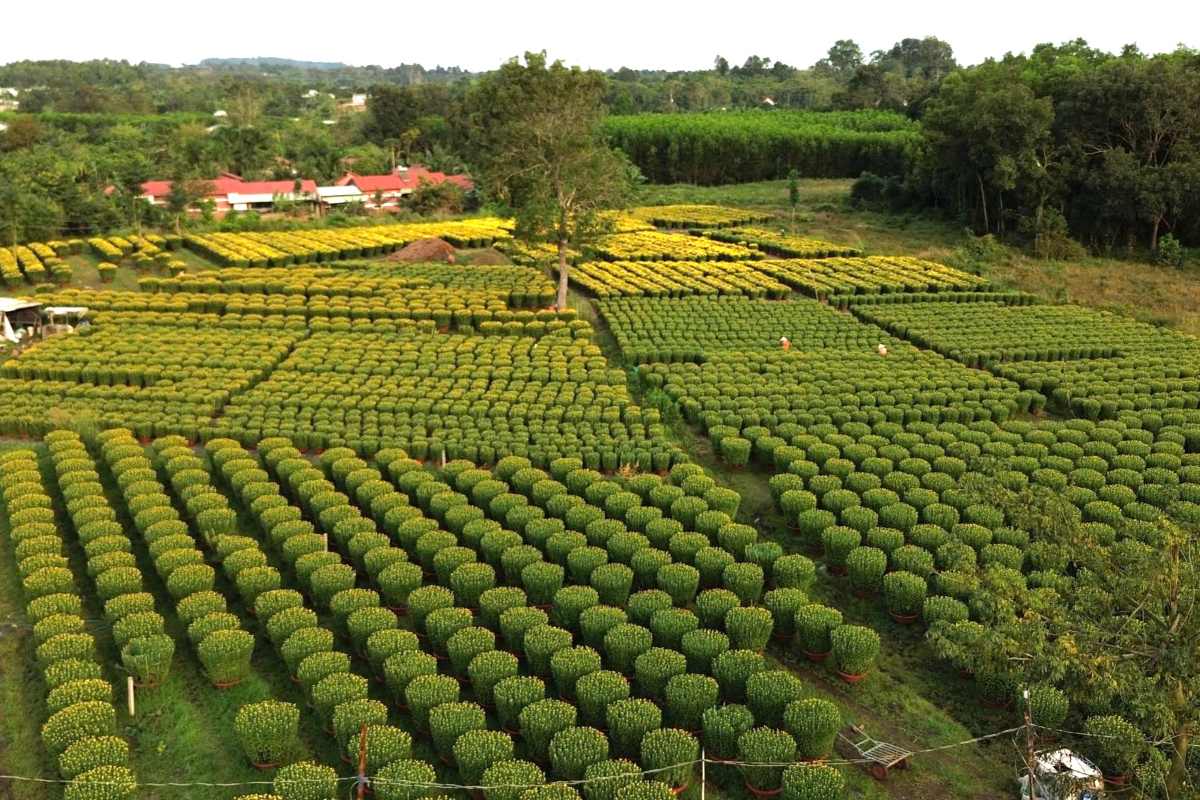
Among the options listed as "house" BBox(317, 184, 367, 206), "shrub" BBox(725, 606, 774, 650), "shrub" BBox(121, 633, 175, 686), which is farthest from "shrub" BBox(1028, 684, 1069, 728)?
"house" BBox(317, 184, 367, 206)

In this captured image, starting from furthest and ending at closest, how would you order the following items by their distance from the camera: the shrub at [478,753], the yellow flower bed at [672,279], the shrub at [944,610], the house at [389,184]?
the house at [389,184]
the yellow flower bed at [672,279]
the shrub at [944,610]
the shrub at [478,753]

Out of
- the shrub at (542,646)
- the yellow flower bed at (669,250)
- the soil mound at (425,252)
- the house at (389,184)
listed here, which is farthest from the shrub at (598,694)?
the house at (389,184)

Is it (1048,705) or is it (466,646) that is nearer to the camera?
(1048,705)

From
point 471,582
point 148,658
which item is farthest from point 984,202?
point 148,658

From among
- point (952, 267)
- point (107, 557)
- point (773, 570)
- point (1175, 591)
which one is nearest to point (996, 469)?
point (773, 570)

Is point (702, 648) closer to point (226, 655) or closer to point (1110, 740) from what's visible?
point (1110, 740)

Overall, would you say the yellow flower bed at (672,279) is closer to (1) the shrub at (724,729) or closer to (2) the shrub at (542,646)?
(2) the shrub at (542,646)

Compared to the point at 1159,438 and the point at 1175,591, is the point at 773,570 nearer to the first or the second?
the point at 1175,591
